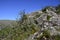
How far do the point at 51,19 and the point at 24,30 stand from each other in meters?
2.00

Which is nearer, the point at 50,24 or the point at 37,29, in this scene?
the point at 50,24

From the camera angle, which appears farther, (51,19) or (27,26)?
(27,26)

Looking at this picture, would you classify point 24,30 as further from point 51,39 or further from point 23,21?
point 51,39

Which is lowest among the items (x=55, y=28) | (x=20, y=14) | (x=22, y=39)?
(x=22, y=39)

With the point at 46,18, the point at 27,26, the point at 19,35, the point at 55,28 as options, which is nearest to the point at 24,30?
the point at 27,26

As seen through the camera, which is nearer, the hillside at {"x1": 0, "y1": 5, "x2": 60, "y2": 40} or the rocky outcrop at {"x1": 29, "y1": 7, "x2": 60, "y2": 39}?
the hillside at {"x1": 0, "y1": 5, "x2": 60, "y2": 40}

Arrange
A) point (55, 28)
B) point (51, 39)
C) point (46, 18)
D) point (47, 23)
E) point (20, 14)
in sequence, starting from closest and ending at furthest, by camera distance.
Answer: point (51, 39) → point (55, 28) → point (47, 23) → point (46, 18) → point (20, 14)

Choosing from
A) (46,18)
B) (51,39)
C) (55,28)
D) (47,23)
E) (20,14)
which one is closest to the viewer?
(51,39)

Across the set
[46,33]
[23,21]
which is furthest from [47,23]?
[23,21]

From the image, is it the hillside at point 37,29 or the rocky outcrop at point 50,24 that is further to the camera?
the rocky outcrop at point 50,24

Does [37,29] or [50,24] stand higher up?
[50,24]

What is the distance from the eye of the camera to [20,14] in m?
11.2

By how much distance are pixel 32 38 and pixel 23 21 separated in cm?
335

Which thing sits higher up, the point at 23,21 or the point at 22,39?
the point at 23,21
